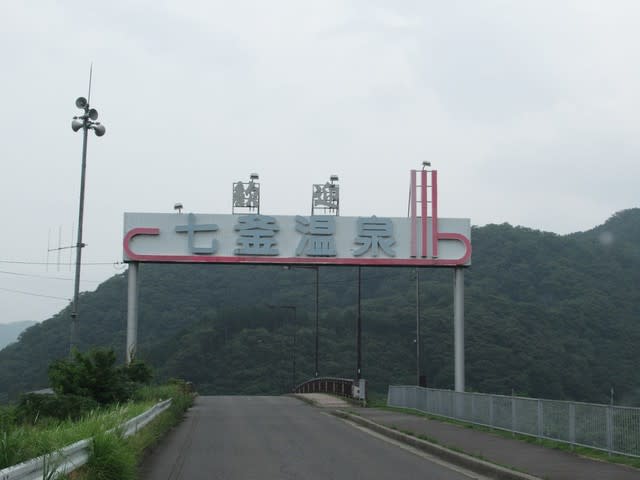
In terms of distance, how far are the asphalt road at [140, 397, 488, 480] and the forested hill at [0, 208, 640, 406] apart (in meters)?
43.8

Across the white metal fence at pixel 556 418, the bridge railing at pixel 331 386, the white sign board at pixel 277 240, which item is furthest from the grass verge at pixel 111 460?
the bridge railing at pixel 331 386

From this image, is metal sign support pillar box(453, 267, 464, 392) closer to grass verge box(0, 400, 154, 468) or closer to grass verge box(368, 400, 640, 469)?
grass verge box(368, 400, 640, 469)

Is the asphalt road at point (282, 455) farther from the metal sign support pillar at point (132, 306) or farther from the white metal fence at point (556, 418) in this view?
the metal sign support pillar at point (132, 306)

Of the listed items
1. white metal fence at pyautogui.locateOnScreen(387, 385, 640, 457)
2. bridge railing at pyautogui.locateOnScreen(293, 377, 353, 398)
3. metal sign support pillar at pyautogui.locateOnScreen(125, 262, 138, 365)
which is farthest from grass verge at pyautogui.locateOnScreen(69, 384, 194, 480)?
bridge railing at pyautogui.locateOnScreen(293, 377, 353, 398)

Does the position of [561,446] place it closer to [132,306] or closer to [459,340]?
[459,340]

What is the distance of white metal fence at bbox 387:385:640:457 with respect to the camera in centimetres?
1316

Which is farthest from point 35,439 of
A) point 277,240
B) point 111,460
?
point 277,240

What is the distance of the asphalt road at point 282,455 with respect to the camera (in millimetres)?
12453

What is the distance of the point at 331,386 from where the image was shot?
1690 inches

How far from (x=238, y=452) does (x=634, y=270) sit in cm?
9096

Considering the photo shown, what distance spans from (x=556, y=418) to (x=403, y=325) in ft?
238

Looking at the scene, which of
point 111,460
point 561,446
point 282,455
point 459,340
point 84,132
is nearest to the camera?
point 111,460

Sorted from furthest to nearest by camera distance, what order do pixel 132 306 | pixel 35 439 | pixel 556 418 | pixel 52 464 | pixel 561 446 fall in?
pixel 132 306
pixel 556 418
pixel 561 446
pixel 35 439
pixel 52 464

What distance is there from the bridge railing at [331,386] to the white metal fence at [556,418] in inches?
534
